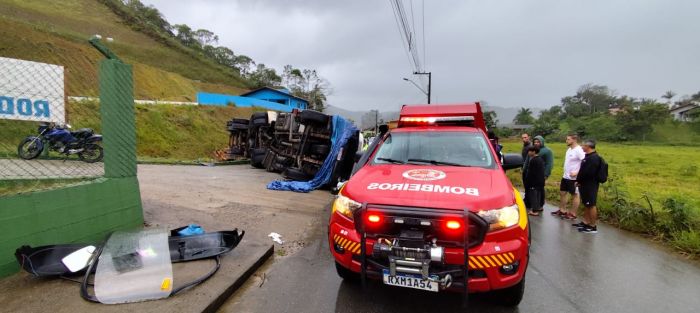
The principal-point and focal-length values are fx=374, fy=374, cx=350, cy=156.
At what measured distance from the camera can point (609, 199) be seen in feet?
27.0

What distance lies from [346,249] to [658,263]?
4784mm

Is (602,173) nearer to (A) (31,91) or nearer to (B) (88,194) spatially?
(B) (88,194)

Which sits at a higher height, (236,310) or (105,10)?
(105,10)

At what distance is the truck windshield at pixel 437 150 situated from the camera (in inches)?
166

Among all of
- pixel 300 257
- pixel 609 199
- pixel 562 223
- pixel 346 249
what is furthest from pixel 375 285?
pixel 609 199

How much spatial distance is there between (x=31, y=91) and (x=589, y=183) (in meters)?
8.15

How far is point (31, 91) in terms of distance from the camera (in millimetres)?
3887

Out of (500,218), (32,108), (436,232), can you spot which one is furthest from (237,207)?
(500,218)

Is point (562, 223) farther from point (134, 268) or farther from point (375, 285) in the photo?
point (134, 268)

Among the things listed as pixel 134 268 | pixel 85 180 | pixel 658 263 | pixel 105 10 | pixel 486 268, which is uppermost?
pixel 105 10

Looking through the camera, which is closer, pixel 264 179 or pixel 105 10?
pixel 264 179

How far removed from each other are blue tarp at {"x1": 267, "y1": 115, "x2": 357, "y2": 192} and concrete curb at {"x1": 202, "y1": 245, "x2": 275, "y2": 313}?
526cm

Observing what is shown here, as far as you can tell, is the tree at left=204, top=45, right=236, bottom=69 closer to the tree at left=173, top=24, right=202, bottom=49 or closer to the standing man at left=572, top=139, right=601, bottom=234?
the tree at left=173, top=24, right=202, bottom=49

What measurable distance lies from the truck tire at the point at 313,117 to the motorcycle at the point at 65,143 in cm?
566
